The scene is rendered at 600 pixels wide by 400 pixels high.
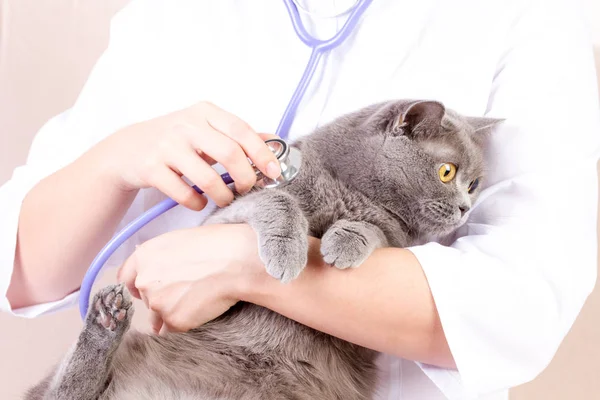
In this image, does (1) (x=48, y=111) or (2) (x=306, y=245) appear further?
(1) (x=48, y=111)

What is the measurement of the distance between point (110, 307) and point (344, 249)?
14.2 inches

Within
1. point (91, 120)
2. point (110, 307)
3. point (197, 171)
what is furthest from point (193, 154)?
point (91, 120)

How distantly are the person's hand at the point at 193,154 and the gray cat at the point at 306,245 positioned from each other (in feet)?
0.25

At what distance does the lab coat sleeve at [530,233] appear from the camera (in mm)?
836

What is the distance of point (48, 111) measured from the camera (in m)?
1.67

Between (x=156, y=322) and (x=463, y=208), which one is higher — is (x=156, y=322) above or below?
below

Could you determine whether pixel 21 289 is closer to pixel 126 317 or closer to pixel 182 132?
pixel 126 317

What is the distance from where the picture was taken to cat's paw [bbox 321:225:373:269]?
0.84 m

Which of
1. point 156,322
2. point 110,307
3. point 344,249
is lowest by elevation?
point 156,322

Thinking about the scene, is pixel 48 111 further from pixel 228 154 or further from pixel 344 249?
pixel 344 249

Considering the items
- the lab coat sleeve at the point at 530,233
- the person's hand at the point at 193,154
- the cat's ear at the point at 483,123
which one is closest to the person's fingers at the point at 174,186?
the person's hand at the point at 193,154

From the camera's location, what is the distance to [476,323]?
0.83m

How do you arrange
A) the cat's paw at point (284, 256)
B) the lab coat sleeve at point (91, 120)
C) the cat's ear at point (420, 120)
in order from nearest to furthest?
the cat's paw at point (284, 256) → the cat's ear at point (420, 120) → the lab coat sleeve at point (91, 120)

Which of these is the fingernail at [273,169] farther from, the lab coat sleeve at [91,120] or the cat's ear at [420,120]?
the lab coat sleeve at [91,120]
